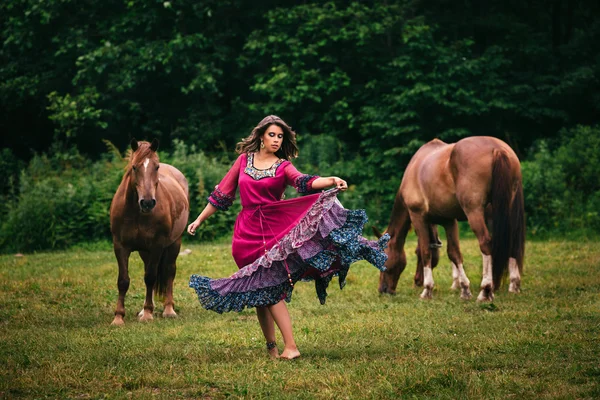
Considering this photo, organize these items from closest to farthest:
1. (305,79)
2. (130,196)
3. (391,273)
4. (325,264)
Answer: (325,264), (130,196), (391,273), (305,79)

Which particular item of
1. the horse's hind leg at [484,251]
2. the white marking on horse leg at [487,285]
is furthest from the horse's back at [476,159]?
the white marking on horse leg at [487,285]

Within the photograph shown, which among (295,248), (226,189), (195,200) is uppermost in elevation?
(226,189)

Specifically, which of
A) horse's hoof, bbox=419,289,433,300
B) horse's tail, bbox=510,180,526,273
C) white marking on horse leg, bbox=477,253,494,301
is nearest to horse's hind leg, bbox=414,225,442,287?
horse's hoof, bbox=419,289,433,300

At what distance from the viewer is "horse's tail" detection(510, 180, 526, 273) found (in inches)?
381

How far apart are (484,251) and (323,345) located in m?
3.62

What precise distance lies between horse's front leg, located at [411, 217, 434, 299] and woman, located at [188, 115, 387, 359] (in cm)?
421

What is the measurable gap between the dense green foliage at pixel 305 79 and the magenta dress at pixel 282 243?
12136mm

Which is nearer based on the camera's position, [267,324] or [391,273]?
[267,324]

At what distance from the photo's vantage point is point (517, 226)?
977 cm

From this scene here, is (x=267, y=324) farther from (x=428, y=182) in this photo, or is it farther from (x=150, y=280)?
(x=428, y=182)

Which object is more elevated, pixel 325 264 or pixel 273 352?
pixel 325 264

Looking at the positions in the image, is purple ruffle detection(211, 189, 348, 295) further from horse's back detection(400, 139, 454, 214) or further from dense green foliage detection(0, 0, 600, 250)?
dense green foliage detection(0, 0, 600, 250)

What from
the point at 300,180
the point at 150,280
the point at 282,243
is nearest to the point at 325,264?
the point at 282,243

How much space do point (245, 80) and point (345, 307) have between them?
1653cm
